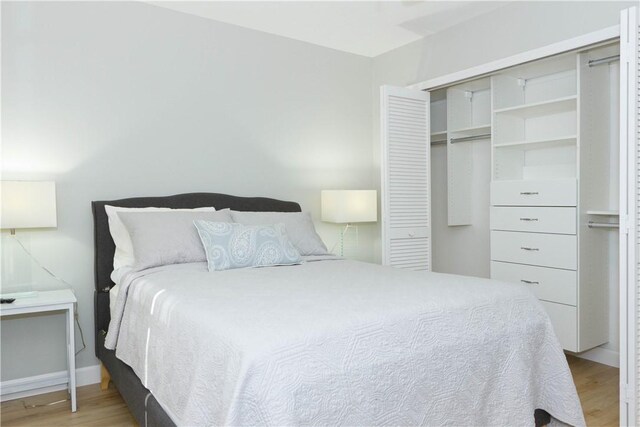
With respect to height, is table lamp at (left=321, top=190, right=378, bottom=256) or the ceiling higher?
the ceiling

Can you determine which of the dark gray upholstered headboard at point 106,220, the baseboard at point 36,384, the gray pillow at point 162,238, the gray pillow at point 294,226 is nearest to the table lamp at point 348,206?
the gray pillow at point 294,226

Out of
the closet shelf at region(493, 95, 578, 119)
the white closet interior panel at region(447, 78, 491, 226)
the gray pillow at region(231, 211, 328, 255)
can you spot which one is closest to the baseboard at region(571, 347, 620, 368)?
the white closet interior panel at region(447, 78, 491, 226)

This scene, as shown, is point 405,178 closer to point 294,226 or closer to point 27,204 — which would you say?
point 294,226

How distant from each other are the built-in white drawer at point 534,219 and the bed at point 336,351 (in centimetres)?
132

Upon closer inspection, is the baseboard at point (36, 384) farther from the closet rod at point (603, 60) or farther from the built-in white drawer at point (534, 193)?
the closet rod at point (603, 60)

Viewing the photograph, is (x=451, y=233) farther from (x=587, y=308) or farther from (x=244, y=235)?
(x=244, y=235)

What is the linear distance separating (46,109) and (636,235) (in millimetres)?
3385

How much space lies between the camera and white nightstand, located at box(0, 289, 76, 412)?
249 centimetres

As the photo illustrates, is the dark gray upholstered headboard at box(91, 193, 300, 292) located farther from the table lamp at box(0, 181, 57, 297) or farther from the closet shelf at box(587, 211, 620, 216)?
the closet shelf at box(587, 211, 620, 216)

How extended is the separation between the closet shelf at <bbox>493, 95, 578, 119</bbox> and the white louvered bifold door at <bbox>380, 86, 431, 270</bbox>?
642 mm

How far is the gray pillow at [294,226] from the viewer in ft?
10.4

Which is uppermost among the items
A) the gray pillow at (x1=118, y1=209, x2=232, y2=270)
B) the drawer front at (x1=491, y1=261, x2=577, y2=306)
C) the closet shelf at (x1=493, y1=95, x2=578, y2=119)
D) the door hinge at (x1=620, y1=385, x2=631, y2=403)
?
the closet shelf at (x1=493, y1=95, x2=578, y2=119)

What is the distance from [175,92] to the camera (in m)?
3.45

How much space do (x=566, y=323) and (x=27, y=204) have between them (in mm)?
3379
